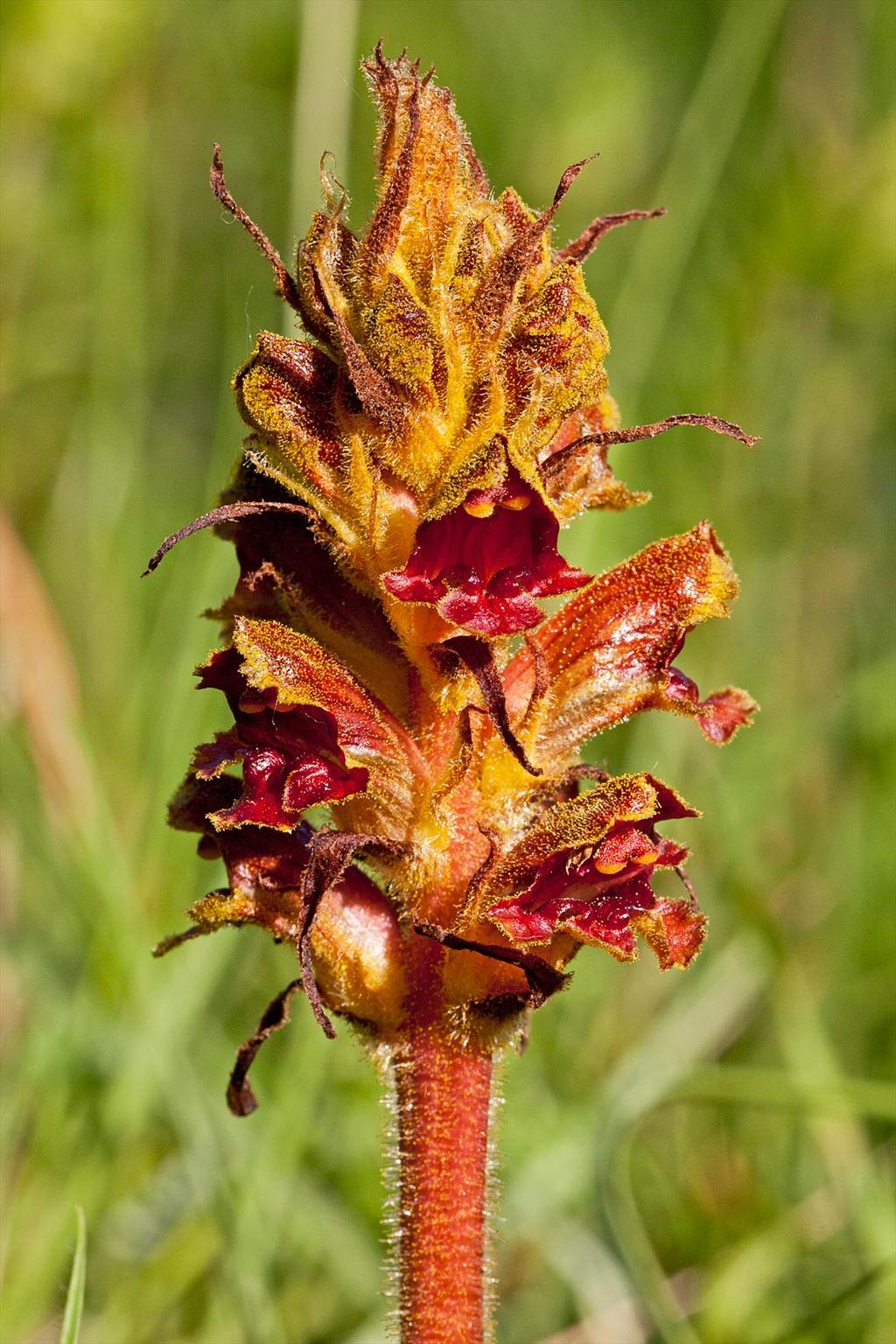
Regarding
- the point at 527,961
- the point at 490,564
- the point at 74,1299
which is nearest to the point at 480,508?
the point at 490,564

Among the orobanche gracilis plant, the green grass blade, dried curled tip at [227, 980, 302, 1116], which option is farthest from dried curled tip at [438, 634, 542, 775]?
the green grass blade

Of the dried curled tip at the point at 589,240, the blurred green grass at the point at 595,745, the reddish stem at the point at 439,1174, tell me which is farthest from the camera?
the blurred green grass at the point at 595,745

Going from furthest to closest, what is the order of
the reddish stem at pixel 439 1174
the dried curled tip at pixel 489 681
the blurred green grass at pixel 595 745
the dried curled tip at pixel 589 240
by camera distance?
the blurred green grass at pixel 595 745
the dried curled tip at pixel 589 240
the reddish stem at pixel 439 1174
the dried curled tip at pixel 489 681

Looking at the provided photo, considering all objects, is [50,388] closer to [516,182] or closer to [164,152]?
[164,152]

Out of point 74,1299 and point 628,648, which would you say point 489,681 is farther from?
point 74,1299

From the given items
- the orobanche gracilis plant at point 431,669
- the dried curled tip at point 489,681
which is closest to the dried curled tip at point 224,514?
the orobanche gracilis plant at point 431,669

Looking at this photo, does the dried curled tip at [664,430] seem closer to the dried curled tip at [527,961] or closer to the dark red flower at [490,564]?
the dark red flower at [490,564]
